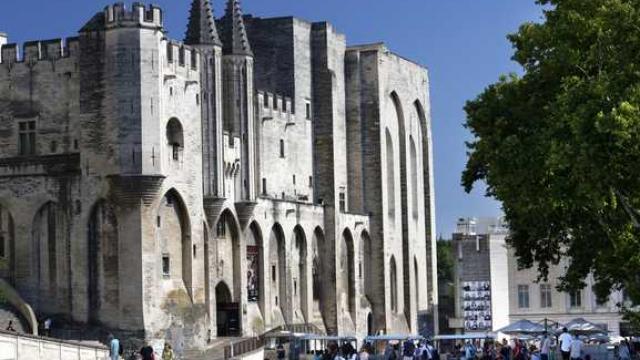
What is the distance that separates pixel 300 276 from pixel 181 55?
19915 millimetres

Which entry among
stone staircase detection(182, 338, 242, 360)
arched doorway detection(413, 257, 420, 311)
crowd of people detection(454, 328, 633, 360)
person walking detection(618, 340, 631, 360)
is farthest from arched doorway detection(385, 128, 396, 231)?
person walking detection(618, 340, 631, 360)

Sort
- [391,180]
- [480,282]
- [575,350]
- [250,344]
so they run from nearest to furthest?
[575,350]
[250,344]
[391,180]
[480,282]

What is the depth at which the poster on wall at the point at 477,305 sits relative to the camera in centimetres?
11144

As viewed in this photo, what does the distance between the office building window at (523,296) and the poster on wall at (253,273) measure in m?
29.0

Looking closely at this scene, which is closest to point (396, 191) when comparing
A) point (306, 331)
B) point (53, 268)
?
point (306, 331)

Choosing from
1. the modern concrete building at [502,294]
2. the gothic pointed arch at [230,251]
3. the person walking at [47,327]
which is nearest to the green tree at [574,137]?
the person walking at [47,327]

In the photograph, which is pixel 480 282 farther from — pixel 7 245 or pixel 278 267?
pixel 7 245

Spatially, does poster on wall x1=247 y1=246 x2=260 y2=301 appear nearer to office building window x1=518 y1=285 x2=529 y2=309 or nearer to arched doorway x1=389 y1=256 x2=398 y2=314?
arched doorway x1=389 y1=256 x2=398 y2=314

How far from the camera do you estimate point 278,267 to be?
87.6 meters

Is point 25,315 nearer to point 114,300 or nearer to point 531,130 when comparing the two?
point 114,300

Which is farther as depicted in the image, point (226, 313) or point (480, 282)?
point (480, 282)

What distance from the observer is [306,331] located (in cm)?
8781

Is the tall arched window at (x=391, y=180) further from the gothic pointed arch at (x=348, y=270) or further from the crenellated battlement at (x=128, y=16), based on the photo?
the crenellated battlement at (x=128, y=16)

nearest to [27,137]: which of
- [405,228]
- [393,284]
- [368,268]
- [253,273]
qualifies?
[253,273]
